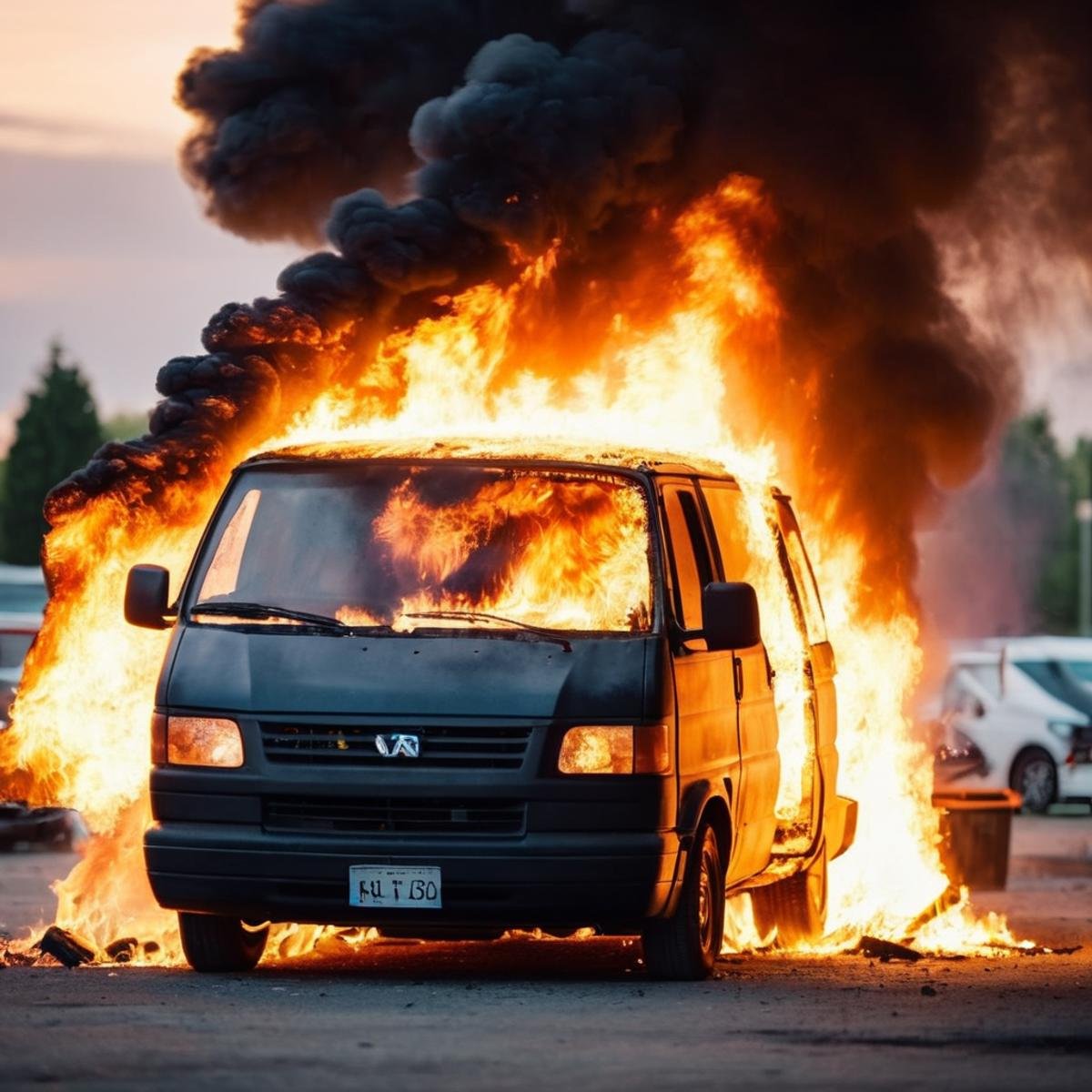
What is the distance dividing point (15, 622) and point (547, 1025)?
17.1 m

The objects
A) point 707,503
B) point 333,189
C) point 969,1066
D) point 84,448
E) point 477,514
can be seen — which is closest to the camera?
point 969,1066

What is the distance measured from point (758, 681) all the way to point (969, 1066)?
4.11 m

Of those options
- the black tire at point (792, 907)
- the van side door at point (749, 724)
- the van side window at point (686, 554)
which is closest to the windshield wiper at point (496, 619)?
the van side window at point (686, 554)

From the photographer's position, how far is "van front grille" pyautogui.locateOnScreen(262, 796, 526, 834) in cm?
1096

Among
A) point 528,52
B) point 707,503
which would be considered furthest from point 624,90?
point 707,503

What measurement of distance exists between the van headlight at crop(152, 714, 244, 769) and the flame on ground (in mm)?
958

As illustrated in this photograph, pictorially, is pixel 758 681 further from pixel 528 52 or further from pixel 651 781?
pixel 528 52

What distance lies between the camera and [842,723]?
16078mm

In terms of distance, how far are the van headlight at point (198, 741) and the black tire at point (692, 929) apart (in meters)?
1.77

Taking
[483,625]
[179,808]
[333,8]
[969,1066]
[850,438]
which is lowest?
[969,1066]

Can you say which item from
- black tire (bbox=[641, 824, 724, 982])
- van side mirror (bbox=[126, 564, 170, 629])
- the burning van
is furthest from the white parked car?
van side mirror (bbox=[126, 564, 170, 629])

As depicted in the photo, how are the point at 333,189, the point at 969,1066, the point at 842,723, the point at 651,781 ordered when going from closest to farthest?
the point at 969,1066, the point at 651,781, the point at 842,723, the point at 333,189

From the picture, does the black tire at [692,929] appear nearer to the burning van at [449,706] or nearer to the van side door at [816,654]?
the burning van at [449,706]

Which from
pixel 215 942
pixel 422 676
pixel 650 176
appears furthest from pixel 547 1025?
pixel 650 176
